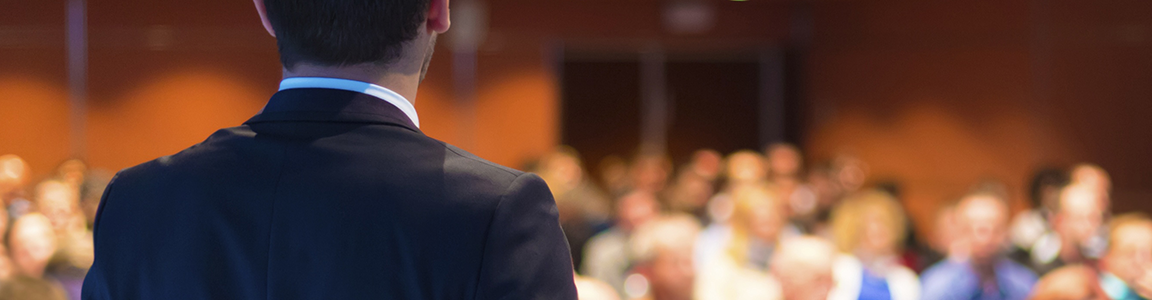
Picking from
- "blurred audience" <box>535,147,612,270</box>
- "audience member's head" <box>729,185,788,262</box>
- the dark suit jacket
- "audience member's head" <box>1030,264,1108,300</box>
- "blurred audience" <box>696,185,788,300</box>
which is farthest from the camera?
"blurred audience" <box>535,147,612,270</box>

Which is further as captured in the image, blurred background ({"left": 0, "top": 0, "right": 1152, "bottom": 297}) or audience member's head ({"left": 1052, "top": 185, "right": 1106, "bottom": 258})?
blurred background ({"left": 0, "top": 0, "right": 1152, "bottom": 297})

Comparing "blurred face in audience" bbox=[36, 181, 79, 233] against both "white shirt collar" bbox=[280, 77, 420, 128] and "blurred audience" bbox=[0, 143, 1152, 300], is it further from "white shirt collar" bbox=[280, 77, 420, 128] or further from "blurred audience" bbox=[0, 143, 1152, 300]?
"white shirt collar" bbox=[280, 77, 420, 128]

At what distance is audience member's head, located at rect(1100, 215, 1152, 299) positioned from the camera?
119 inches

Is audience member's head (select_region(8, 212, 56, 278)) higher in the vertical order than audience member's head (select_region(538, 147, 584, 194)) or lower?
higher

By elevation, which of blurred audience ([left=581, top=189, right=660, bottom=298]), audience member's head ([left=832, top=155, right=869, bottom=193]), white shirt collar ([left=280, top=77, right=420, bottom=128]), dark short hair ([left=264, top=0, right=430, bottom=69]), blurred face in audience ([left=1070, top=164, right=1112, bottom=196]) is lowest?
audience member's head ([left=832, top=155, right=869, bottom=193])

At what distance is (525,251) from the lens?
0.63m

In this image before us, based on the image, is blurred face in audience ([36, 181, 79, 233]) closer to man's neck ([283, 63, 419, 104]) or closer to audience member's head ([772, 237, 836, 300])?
audience member's head ([772, 237, 836, 300])

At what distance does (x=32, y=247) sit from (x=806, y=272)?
9.52ft

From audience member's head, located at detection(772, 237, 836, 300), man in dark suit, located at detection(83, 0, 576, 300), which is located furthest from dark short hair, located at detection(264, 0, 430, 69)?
audience member's head, located at detection(772, 237, 836, 300)

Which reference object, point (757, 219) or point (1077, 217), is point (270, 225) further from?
point (757, 219)

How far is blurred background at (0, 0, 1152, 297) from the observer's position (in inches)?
240

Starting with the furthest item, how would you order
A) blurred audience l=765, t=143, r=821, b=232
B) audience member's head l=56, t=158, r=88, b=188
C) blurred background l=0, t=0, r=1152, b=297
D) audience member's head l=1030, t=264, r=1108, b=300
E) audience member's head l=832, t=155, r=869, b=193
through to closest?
audience member's head l=832, t=155, r=869, b=193 < blurred background l=0, t=0, r=1152, b=297 < blurred audience l=765, t=143, r=821, b=232 < audience member's head l=56, t=158, r=88, b=188 < audience member's head l=1030, t=264, r=1108, b=300

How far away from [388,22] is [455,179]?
0.13 meters

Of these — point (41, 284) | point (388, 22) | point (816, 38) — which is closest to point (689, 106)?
point (816, 38)
